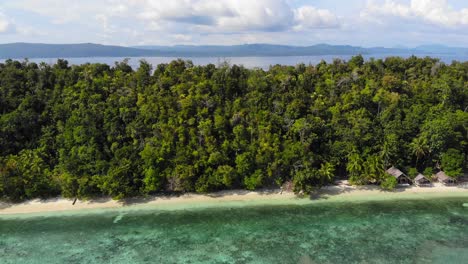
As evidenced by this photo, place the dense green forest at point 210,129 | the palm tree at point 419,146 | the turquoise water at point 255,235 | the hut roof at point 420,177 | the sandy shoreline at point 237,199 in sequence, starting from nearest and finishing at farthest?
1. the turquoise water at point 255,235
2. the sandy shoreline at point 237,199
3. the dense green forest at point 210,129
4. the hut roof at point 420,177
5. the palm tree at point 419,146

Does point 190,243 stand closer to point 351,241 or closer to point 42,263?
point 42,263

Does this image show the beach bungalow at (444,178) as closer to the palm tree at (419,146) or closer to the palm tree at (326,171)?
the palm tree at (419,146)

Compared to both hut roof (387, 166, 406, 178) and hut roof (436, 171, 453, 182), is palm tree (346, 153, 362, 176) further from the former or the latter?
hut roof (436, 171, 453, 182)

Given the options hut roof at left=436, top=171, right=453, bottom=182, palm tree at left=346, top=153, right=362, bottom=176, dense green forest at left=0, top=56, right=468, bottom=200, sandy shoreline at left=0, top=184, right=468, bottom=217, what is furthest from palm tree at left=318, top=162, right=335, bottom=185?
hut roof at left=436, top=171, right=453, bottom=182

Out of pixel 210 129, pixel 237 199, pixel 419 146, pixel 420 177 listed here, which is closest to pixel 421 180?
pixel 420 177

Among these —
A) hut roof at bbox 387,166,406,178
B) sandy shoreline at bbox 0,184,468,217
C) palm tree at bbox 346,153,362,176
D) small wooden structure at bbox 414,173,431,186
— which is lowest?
sandy shoreline at bbox 0,184,468,217

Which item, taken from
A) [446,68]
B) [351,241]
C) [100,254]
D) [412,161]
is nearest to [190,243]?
[100,254]

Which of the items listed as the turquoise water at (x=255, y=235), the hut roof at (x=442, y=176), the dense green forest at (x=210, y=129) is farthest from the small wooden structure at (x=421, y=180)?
the turquoise water at (x=255, y=235)

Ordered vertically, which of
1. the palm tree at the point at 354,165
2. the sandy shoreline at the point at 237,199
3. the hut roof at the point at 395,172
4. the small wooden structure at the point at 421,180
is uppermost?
the palm tree at the point at 354,165
